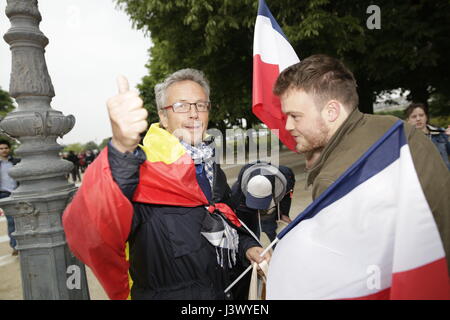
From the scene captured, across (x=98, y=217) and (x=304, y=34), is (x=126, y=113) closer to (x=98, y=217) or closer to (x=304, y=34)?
(x=98, y=217)

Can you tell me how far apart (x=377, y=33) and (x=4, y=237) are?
10258 mm

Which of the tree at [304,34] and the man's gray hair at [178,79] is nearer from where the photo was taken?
the man's gray hair at [178,79]

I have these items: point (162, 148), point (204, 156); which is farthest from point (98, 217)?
point (204, 156)

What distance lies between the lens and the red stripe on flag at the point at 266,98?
8.53 ft

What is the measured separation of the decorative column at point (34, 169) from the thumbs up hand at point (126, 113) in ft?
3.33

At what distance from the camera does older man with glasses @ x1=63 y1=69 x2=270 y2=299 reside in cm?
118

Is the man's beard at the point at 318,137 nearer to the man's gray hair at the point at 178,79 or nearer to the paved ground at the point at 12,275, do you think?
the man's gray hair at the point at 178,79

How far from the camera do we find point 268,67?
2.79 metres

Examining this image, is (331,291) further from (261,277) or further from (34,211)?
(34,211)

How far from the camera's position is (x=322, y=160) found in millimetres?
1438

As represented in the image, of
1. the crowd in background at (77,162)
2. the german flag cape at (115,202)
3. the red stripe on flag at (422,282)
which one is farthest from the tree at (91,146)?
the red stripe on flag at (422,282)

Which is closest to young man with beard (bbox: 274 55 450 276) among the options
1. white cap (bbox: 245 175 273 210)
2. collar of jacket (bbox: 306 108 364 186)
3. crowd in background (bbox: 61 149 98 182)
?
collar of jacket (bbox: 306 108 364 186)
